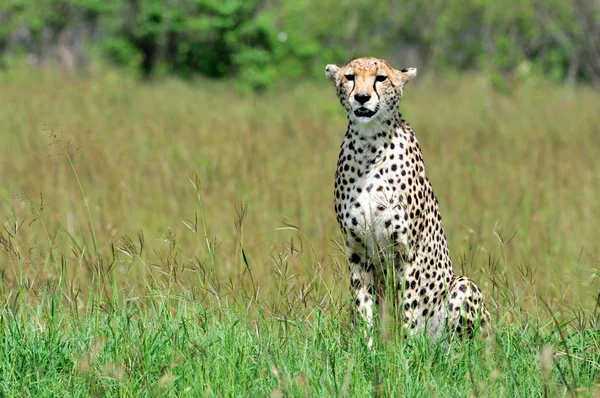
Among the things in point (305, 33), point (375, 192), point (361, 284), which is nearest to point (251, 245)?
point (361, 284)

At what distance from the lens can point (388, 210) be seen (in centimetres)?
324

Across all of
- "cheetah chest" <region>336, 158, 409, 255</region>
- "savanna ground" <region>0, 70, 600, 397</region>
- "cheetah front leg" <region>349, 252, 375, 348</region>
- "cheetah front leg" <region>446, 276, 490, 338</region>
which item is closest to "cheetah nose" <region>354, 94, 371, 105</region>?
"cheetah chest" <region>336, 158, 409, 255</region>

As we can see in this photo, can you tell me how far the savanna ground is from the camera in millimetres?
2613

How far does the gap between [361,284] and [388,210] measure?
31cm

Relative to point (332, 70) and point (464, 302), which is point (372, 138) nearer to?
point (332, 70)

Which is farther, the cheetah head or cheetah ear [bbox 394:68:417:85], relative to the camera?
cheetah ear [bbox 394:68:417:85]

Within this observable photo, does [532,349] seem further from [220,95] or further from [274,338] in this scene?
[220,95]

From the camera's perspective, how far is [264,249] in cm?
500

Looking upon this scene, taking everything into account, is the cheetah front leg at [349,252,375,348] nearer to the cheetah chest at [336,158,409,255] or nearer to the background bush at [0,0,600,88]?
the cheetah chest at [336,158,409,255]

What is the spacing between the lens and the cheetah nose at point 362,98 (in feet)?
10.2

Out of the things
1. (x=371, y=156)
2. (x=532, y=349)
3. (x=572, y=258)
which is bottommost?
(x=572, y=258)

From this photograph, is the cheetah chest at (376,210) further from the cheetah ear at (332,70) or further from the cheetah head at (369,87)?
the cheetah ear at (332,70)

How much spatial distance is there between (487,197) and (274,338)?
3787 millimetres

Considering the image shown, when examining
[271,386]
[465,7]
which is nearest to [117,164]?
[271,386]
